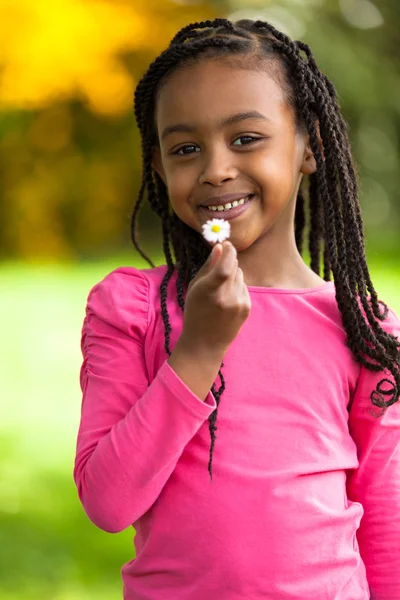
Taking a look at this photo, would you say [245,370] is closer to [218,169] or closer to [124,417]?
[124,417]

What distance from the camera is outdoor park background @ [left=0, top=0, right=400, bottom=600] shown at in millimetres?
4129

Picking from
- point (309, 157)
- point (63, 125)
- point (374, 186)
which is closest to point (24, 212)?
point (63, 125)

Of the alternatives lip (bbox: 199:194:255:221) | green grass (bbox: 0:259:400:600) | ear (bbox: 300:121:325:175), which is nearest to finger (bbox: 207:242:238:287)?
lip (bbox: 199:194:255:221)

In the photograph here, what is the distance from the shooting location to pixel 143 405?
1422 millimetres

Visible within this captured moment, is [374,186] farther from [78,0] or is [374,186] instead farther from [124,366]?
[124,366]

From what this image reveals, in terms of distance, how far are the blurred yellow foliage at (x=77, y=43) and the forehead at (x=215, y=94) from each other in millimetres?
5852

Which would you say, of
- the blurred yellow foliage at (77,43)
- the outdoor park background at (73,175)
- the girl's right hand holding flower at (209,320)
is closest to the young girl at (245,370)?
the girl's right hand holding flower at (209,320)

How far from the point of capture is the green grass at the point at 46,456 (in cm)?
309

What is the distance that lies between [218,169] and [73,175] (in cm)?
795

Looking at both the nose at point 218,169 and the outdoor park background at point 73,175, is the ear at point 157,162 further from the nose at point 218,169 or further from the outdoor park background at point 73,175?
the outdoor park background at point 73,175

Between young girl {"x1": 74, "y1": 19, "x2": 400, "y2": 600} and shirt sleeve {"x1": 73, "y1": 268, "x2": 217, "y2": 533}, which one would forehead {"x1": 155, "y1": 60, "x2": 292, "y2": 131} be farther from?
shirt sleeve {"x1": 73, "y1": 268, "x2": 217, "y2": 533}

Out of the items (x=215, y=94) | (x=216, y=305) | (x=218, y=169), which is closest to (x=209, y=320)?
(x=216, y=305)

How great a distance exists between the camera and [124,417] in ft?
4.89

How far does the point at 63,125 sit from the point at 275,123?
7959 millimetres
